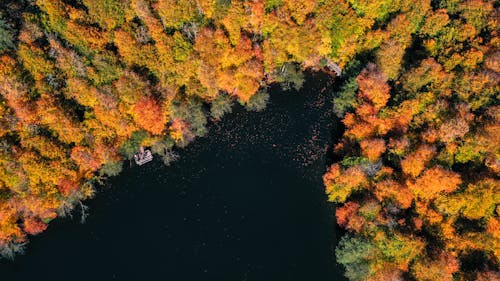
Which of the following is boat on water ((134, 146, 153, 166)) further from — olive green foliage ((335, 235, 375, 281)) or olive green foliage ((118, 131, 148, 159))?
olive green foliage ((335, 235, 375, 281))

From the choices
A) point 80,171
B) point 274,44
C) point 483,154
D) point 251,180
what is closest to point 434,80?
point 483,154

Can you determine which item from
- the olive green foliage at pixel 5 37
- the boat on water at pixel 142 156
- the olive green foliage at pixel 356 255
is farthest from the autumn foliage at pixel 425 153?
the olive green foliage at pixel 5 37

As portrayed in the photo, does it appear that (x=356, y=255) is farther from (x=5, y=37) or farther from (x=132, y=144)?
(x=5, y=37)

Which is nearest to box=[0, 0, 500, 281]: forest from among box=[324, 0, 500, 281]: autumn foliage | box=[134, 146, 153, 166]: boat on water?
box=[324, 0, 500, 281]: autumn foliage

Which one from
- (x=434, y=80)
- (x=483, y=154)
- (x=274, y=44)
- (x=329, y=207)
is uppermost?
(x=274, y=44)

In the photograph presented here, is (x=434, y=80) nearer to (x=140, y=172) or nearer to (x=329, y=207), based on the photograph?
(x=329, y=207)
